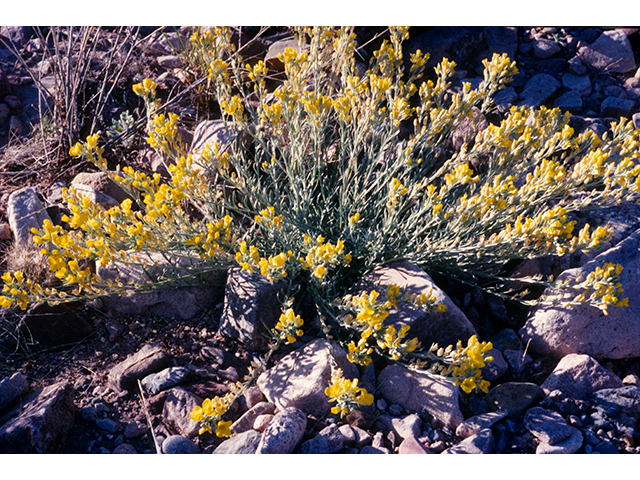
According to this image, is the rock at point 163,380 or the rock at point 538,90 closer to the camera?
the rock at point 163,380

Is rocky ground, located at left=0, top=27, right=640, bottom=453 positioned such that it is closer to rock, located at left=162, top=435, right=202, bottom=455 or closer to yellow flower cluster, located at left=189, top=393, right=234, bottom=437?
rock, located at left=162, top=435, right=202, bottom=455

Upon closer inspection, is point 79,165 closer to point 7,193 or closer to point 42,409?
point 7,193

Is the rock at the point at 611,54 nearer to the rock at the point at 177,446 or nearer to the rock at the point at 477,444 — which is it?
the rock at the point at 477,444

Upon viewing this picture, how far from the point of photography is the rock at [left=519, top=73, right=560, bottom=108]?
3.62 m

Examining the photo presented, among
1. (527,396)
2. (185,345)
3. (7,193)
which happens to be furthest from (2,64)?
(527,396)

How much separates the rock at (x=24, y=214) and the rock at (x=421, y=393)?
2161mm

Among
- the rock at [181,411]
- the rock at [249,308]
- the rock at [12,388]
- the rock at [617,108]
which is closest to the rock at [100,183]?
the rock at [249,308]

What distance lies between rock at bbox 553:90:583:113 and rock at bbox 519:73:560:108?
0.08 metres

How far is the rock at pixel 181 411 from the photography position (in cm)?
207

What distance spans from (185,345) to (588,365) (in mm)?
2019

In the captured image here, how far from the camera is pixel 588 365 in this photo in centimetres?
226

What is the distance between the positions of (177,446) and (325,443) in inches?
24.8

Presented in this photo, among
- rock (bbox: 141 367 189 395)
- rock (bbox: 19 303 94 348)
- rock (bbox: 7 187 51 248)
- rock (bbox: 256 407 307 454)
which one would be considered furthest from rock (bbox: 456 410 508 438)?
rock (bbox: 7 187 51 248)

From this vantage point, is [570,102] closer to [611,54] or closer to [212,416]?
[611,54]
